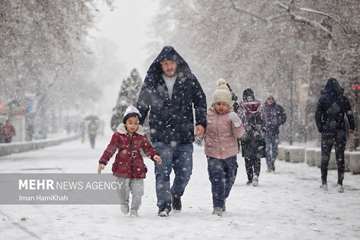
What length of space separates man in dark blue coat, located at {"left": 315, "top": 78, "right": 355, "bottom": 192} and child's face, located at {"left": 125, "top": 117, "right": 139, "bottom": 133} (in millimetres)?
4431

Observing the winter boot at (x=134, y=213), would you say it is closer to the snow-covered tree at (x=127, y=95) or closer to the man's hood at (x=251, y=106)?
the man's hood at (x=251, y=106)

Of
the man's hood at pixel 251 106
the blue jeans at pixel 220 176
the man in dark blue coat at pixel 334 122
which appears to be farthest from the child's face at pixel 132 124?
the man's hood at pixel 251 106

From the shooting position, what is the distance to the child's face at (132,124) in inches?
323

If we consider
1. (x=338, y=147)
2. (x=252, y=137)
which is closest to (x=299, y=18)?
(x=252, y=137)

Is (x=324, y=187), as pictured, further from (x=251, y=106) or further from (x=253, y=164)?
(x=251, y=106)

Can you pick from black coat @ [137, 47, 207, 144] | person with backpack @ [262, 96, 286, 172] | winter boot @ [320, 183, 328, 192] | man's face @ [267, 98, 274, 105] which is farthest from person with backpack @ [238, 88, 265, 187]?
black coat @ [137, 47, 207, 144]

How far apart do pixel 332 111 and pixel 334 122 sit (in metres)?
0.20

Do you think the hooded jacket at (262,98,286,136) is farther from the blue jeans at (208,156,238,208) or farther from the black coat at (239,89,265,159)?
the blue jeans at (208,156,238,208)

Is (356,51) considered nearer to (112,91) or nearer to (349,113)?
(349,113)

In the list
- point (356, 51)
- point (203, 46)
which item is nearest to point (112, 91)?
point (203, 46)

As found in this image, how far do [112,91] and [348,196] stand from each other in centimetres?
18795

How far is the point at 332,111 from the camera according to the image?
11.4 metres

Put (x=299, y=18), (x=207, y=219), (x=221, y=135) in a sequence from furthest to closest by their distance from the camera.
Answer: (x=299, y=18) → (x=221, y=135) → (x=207, y=219)

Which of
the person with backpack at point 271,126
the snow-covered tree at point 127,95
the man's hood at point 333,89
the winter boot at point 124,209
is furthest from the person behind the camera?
the snow-covered tree at point 127,95
